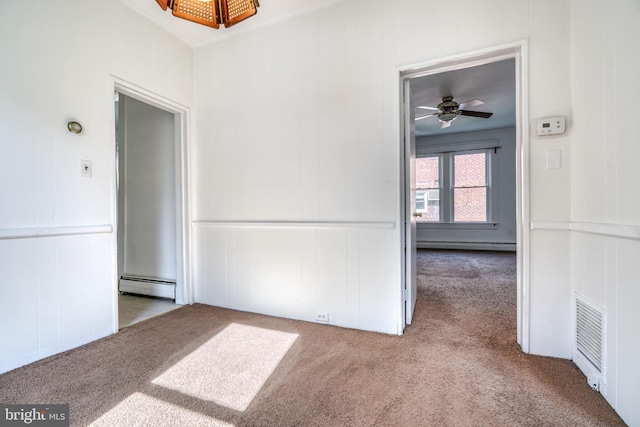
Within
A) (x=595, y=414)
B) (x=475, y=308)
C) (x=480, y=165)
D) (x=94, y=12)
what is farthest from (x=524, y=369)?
(x=480, y=165)

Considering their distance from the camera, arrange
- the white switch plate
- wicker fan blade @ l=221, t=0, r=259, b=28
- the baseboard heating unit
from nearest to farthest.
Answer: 1. the baseboard heating unit
2. wicker fan blade @ l=221, t=0, r=259, b=28
3. the white switch plate

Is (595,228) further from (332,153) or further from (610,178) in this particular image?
(332,153)

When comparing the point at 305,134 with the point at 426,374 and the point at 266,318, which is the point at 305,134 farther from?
the point at 426,374

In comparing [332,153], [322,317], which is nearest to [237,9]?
[332,153]

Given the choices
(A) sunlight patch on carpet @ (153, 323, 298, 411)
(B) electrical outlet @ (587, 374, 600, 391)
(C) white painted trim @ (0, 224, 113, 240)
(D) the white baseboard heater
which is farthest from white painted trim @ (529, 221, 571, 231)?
(D) the white baseboard heater

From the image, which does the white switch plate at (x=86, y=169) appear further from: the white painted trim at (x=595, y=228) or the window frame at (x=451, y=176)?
the window frame at (x=451, y=176)

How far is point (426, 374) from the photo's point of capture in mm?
1644

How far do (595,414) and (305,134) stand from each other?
243cm

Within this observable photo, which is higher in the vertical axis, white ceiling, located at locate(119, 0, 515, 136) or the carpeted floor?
white ceiling, located at locate(119, 0, 515, 136)

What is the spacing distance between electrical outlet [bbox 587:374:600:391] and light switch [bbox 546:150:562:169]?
3.97ft

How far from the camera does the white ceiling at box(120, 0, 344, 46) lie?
233 cm

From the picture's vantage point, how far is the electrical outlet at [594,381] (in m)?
1.46

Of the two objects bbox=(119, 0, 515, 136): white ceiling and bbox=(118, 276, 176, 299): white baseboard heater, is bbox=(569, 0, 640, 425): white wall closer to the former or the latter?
bbox=(119, 0, 515, 136): white ceiling

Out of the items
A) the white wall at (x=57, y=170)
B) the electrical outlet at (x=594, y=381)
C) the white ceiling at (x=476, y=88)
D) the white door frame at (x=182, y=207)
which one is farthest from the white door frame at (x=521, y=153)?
the white wall at (x=57, y=170)
